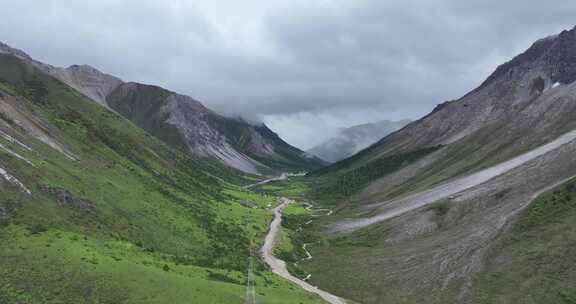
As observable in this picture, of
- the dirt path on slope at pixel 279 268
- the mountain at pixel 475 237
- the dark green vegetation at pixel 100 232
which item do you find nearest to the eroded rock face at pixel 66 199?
the dark green vegetation at pixel 100 232

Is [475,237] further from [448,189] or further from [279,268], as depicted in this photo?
[448,189]

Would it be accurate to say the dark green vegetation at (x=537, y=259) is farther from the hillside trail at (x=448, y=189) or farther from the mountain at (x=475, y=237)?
the hillside trail at (x=448, y=189)

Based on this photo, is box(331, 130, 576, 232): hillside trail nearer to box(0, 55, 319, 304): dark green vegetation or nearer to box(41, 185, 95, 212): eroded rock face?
box(0, 55, 319, 304): dark green vegetation

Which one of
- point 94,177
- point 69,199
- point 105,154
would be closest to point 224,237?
point 94,177

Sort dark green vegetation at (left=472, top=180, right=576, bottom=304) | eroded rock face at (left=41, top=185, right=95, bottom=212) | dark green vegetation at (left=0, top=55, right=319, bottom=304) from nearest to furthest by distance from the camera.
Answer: dark green vegetation at (left=0, top=55, right=319, bottom=304), dark green vegetation at (left=472, top=180, right=576, bottom=304), eroded rock face at (left=41, top=185, right=95, bottom=212)

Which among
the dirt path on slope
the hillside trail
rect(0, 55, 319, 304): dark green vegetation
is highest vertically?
the hillside trail

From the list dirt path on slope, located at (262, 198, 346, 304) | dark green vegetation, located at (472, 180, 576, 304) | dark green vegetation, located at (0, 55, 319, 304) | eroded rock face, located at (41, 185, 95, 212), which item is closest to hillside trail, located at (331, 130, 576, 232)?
dirt path on slope, located at (262, 198, 346, 304)

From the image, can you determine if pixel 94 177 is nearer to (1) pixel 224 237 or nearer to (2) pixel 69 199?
(2) pixel 69 199
